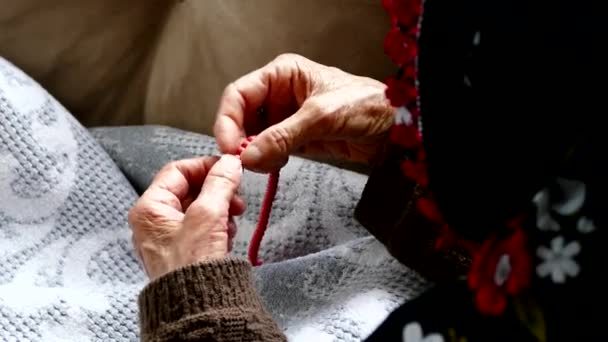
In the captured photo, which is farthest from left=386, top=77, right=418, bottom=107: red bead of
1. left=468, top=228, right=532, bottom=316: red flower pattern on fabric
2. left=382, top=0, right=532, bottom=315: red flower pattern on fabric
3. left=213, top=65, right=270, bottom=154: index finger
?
left=213, top=65, right=270, bottom=154: index finger

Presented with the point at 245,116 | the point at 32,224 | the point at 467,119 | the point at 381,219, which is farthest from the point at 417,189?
the point at 32,224

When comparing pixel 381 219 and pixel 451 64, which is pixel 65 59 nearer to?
pixel 381 219

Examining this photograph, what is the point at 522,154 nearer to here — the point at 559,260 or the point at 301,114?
the point at 559,260

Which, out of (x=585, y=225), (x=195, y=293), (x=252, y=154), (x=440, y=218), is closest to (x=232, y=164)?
(x=252, y=154)

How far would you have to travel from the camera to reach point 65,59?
3.27ft

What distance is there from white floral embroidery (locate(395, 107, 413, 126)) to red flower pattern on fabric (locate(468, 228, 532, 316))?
0.31 feet

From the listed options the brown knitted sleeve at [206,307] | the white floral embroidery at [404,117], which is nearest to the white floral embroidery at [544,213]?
the white floral embroidery at [404,117]

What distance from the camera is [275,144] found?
680 millimetres

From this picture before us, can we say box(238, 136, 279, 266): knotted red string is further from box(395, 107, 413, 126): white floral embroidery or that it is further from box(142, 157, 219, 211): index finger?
box(395, 107, 413, 126): white floral embroidery

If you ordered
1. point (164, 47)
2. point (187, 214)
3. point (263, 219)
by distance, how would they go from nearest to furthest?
point (187, 214)
point (263, 219)
point (164, 47)

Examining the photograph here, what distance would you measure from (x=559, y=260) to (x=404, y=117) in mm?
138

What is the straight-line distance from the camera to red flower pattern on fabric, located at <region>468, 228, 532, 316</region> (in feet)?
1.47

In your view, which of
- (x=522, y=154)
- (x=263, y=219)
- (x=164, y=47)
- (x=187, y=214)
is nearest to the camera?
(x=522, y=154)

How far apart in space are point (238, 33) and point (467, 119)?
52 cm
